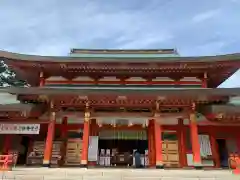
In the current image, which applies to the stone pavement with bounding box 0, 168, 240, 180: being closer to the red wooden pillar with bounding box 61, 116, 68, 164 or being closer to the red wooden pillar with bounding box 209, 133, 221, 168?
the red wooden pillar with bounding box 61, 116, 68, 164

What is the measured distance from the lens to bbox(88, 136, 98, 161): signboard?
1327 centimetres

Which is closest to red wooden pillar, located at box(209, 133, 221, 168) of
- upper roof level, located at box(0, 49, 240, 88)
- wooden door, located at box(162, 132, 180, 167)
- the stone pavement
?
wooden door, located at box(162, 132, 180, 167)

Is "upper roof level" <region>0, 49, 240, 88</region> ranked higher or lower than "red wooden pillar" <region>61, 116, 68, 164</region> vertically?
higher

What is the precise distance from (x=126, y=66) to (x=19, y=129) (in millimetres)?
6562

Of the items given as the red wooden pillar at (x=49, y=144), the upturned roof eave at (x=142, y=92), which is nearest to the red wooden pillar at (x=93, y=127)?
the red wooden pillar at (x=49, y=144)

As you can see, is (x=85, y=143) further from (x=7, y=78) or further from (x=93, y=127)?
(x=7, y=78)

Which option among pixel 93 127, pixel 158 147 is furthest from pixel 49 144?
pixel 158 147

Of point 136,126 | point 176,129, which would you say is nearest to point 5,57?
point 136,126

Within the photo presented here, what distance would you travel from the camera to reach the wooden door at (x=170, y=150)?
13.8 meters

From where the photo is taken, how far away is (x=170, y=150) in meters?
14.0

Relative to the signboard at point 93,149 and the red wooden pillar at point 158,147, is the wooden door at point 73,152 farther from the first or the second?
the red wooden pillar at point 158,147

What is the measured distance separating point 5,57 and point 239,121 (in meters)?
13.1

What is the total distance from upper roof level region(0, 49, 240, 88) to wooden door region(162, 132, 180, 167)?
3.34 m

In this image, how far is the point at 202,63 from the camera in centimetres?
1376
